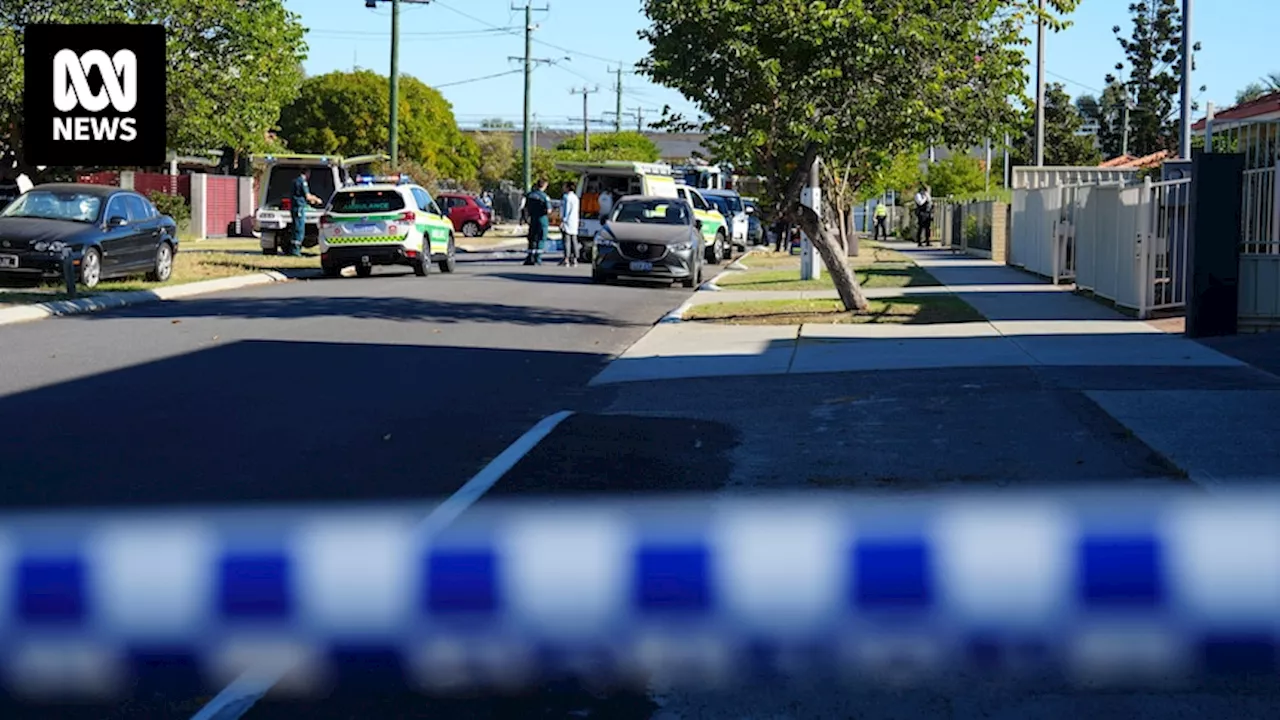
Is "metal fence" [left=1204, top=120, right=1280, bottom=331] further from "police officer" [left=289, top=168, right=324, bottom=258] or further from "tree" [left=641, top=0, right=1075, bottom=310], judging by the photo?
"police officer" [left=289, top=168, right=324, bottom=258]

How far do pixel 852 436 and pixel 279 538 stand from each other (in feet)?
15.2

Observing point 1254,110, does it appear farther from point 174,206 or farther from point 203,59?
point 174,206

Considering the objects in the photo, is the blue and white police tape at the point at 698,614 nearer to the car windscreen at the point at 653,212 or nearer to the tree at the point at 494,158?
the car windscreen at the point at 653,212

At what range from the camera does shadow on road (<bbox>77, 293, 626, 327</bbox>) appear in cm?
2000

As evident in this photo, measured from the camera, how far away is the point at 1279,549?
553 cm

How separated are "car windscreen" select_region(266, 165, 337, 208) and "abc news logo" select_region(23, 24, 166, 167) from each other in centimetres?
2004

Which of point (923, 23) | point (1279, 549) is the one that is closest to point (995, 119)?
point (923, 23)

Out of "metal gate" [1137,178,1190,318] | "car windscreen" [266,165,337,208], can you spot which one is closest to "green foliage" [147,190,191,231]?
"car windscreen" [266,165,337,208]

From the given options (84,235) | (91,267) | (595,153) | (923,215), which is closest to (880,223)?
(923,215)

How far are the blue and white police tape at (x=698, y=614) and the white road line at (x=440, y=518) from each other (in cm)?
10

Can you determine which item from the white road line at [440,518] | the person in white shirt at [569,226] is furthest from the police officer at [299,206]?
the white road line at [440,518]

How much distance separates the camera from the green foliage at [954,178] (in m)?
62.3

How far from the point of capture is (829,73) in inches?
750

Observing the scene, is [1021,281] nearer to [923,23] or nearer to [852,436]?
[923,23]
